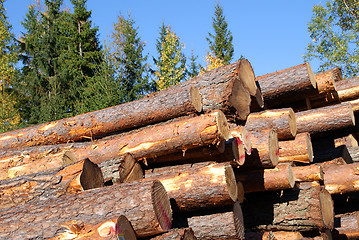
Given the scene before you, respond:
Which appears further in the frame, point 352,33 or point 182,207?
point 352,33

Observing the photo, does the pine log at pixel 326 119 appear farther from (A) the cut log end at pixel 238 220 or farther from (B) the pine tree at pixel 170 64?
(B) the pine tree at pixel 170 64

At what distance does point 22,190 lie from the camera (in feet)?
14.8

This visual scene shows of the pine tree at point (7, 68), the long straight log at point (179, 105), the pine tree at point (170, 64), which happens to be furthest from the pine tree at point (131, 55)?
the long straight log at point (179, 105)

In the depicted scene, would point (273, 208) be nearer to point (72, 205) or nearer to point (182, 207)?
point (182, 207)

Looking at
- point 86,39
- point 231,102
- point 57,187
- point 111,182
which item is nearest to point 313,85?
point 231,102

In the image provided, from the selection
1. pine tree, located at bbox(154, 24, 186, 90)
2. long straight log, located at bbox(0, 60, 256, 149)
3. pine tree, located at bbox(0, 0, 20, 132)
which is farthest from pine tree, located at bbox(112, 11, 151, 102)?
long straight log, located at bbox(0, 60, 256, 149)

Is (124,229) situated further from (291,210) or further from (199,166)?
(291,210)

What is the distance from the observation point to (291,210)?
5.44m

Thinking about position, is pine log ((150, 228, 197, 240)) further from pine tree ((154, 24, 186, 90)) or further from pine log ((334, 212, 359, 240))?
pine tree ((154, 24, 186, 90))

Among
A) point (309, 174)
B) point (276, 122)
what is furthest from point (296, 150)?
point (276, 122)

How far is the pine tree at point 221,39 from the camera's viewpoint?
3086 centimetres

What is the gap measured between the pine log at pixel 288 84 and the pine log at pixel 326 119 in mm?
402

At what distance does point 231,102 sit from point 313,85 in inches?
80.4

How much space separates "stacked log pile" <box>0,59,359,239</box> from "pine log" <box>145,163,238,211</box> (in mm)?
12
